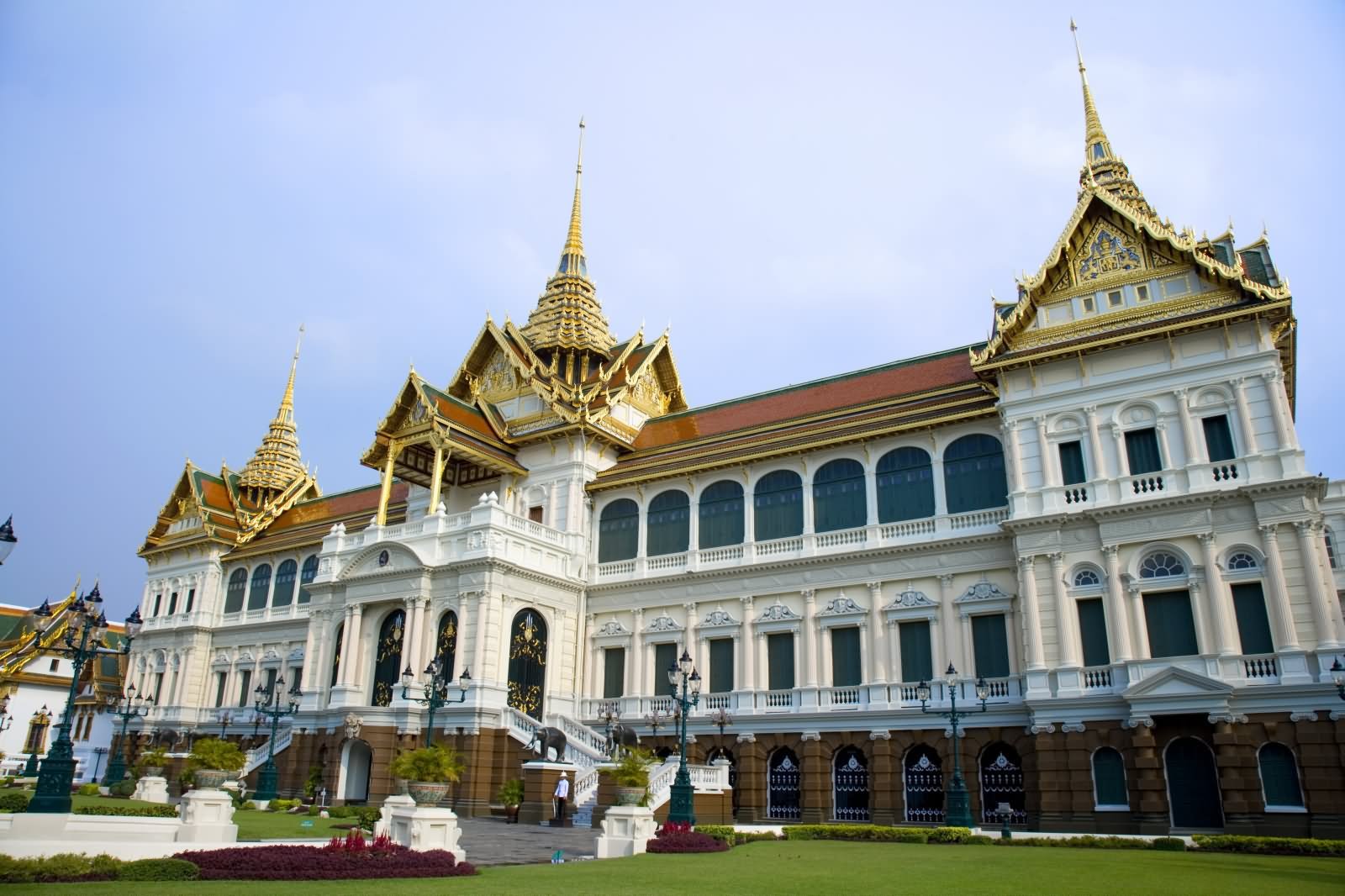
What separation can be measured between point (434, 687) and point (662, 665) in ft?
31.9

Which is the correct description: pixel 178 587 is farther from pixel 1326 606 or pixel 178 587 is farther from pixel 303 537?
pixel 1326 606

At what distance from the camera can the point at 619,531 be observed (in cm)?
3506

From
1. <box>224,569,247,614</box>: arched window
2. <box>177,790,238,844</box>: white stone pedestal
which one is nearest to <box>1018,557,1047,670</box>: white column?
<box>177,790,238,844</box>: white stone pedestal

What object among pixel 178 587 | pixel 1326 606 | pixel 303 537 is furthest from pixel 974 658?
pixel 178 587

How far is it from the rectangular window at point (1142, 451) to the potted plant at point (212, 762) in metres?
25.8

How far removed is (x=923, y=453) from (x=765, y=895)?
19975mm

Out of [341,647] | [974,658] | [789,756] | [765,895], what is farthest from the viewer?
[341,647]

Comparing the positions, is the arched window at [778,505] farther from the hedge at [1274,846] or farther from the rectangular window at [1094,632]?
the hedge at [1274,846]

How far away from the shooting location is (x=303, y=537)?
45.6 m

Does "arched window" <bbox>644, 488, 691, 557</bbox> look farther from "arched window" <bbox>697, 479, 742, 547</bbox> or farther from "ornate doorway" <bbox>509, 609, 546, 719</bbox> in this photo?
"ornate doorway" <bbox>509, 609, 546, 719</bbox>

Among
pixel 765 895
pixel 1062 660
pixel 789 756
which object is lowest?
pixel 765 895

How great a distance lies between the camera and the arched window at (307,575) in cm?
4431

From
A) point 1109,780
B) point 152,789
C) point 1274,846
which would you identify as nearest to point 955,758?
point 1109,780

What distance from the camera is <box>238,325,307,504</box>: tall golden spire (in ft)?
176
